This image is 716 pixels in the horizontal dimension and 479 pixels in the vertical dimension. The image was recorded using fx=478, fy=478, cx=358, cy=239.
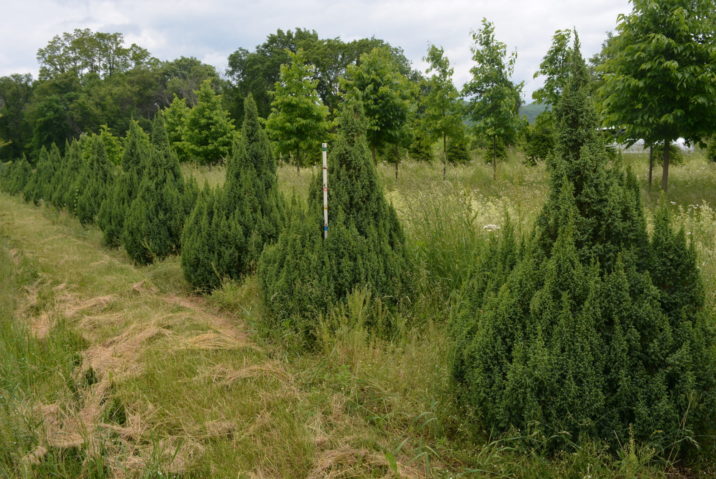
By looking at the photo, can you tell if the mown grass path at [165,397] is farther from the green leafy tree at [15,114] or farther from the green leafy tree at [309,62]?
the green leafy tree at [15,114]

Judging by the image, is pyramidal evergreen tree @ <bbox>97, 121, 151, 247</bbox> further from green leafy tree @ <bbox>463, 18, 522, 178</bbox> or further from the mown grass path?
green leafy tree @ <bbox>463, 18, 522, 178</bbox>

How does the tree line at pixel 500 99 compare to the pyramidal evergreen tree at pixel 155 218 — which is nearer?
the pyramidal evergreen tree at pixel 155 218

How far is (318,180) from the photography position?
4.84 meters

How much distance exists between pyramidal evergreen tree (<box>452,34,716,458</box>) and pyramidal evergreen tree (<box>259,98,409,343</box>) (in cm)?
184

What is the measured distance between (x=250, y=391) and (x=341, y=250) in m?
1.54

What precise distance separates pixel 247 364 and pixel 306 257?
111cm

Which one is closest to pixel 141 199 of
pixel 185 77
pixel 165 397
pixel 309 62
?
pixel 165 397

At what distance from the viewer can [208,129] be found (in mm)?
26344

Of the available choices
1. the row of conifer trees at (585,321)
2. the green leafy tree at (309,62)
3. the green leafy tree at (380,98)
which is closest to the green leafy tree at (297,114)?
the green leafy tree at (380,98)

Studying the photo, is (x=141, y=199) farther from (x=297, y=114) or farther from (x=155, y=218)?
(x=297, y=114)

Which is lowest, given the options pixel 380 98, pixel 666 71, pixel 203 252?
pixel 203 252

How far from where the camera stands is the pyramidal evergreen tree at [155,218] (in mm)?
8203

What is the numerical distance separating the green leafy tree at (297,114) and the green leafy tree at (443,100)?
14.0ft

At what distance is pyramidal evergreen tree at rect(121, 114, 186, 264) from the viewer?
8203 millimetres
